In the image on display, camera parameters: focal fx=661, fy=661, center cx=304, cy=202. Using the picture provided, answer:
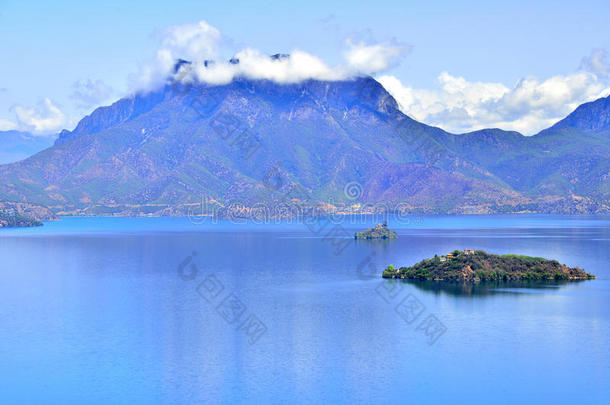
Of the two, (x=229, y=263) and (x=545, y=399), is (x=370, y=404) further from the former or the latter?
(x=229, y=263)

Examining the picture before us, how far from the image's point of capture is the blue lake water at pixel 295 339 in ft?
181

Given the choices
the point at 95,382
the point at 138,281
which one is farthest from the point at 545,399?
the point at 138,281

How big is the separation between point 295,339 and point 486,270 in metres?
→ 49.9

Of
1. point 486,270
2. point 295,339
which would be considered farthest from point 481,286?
point 295,339

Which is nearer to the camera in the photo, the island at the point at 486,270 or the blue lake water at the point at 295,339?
the blue lake water at the point at 295,339

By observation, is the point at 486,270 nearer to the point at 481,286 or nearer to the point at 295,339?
the point at 481,286

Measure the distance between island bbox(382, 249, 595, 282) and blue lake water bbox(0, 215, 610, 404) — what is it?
4107 mm

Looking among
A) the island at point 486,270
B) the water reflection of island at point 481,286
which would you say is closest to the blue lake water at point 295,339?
the water reflection of island at point 481,286

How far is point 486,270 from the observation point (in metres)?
108

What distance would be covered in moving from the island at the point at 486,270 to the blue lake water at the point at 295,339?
411 centimetres

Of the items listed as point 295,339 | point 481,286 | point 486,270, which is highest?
point 486,270

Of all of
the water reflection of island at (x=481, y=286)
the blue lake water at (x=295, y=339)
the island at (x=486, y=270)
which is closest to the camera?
the blue lake water at (x=295, y=339)

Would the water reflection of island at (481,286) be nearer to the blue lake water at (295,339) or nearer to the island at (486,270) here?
the blue lake water at (295,339)

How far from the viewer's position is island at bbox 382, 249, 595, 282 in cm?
10825
